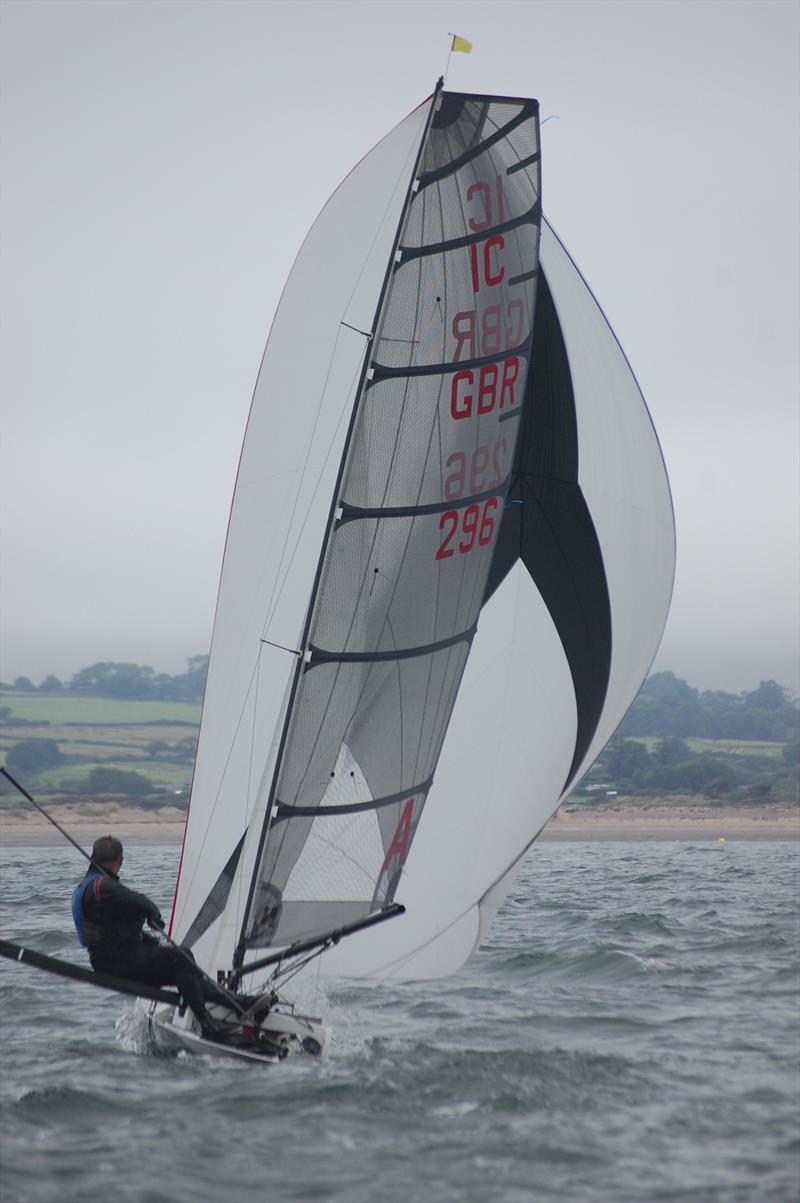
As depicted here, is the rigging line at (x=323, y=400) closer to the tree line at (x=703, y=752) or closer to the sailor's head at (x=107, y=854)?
the sailor's head at (x=107, y=854)

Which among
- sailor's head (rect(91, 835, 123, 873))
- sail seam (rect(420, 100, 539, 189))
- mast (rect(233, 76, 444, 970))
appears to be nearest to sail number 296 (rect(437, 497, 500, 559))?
mast (rect(233, 76, 444, 970))

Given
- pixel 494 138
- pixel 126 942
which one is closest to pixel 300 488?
pixel 494 138

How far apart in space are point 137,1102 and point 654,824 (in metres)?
40.5

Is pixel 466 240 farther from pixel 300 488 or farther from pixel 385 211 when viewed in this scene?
pixel 300 488

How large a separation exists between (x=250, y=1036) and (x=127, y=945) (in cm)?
92

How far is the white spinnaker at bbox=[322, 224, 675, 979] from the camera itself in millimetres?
9008

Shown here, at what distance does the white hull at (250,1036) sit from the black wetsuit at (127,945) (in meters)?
0.19

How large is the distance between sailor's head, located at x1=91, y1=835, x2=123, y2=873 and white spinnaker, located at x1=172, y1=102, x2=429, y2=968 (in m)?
0.86

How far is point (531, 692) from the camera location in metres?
9.52

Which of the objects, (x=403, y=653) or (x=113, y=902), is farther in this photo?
(x=403, y=653)

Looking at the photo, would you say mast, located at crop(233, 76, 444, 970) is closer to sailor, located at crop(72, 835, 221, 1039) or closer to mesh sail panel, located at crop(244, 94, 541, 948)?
mesh sail panel, located at crop(244, 94, 541, 948)

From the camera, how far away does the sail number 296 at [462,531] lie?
8.48 metres

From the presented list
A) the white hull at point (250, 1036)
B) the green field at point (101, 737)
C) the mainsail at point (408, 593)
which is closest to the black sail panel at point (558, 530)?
the mainsail at point (408, 593)

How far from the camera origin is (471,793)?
9219mm
